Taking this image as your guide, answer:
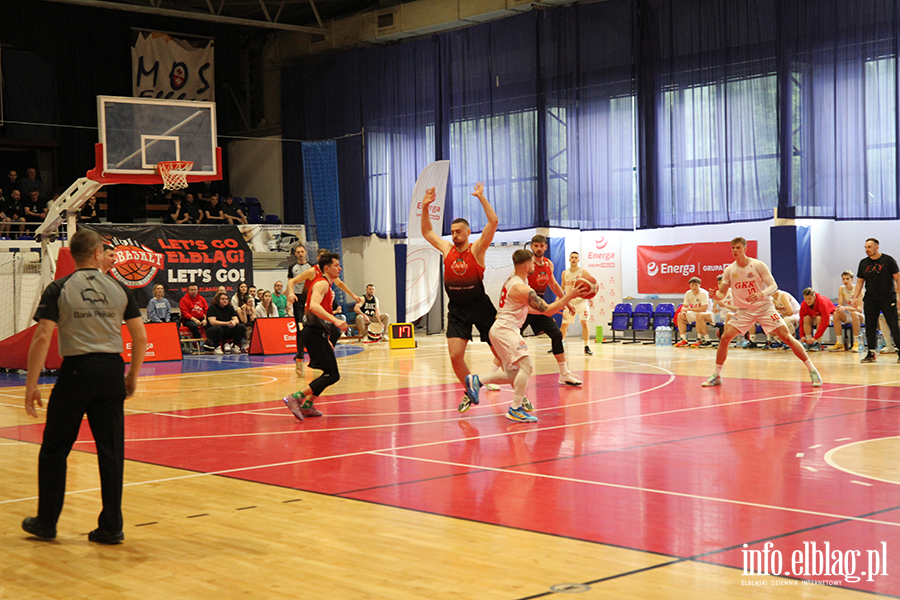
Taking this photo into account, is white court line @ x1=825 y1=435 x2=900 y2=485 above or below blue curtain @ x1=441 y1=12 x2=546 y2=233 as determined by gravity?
below

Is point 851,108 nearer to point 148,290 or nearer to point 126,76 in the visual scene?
point 148,290

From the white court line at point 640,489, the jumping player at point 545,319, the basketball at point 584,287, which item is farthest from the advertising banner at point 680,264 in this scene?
the white court line at point 640,489

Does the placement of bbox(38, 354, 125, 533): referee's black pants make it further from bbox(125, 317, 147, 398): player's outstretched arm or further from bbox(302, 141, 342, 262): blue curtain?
bbox(302, 141, 342, 262): blue curtain

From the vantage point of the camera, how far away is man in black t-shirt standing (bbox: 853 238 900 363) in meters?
14.5

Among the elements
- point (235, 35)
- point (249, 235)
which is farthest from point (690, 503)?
point (235, 35)

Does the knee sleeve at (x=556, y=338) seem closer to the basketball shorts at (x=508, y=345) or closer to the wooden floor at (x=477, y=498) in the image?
the wooden floor at (x=477, y=498)

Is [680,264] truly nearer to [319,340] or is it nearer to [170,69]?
[319,340]

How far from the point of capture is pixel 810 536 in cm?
453

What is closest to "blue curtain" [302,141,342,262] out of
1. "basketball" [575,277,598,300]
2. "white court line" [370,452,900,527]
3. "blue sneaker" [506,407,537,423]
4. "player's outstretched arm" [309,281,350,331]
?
"player's outstretched arm" [309,281,350,331]

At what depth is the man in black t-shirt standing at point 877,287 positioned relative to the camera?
573 inches

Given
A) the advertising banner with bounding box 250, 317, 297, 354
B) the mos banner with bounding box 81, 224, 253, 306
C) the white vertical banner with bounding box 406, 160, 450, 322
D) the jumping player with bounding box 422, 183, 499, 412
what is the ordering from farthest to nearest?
1. the white vertical banner with bounding box 406, 160, 450, 322
2. the mos banner with bounding box 81, 224, 253, 306
3. the advertising banner with bounding box 250, 317, 297, 354
4. the jumping player with bounding box 422, 183, 499, 412

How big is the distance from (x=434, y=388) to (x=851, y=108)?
12.7 meters

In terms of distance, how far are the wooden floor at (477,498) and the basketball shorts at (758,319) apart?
102cm

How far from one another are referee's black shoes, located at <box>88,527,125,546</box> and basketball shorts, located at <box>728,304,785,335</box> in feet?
28.4
